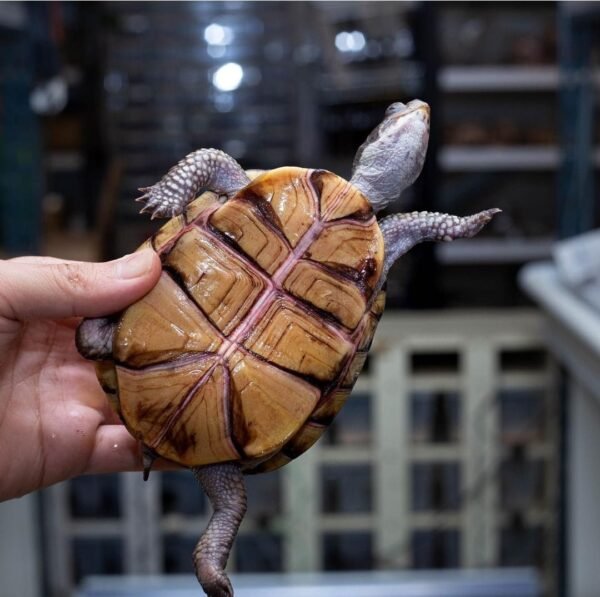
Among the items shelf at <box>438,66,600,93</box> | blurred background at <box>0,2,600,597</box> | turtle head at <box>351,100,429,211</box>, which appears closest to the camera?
turtle head at <box>351,100,429,211</box>

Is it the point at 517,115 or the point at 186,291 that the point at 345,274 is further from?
the point at 517,115

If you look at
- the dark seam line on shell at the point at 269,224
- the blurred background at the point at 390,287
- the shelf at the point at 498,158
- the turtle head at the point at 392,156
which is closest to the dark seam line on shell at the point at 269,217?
the dark seam line on shell at the point at 269,224

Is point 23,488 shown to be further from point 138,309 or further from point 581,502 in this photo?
point 581,502

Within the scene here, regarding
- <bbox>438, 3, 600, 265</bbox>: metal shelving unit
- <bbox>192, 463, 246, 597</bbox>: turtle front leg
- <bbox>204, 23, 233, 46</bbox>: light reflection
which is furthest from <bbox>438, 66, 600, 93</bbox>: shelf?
<bbox>192, 463, 246, 597</bbox>: turtle front leg

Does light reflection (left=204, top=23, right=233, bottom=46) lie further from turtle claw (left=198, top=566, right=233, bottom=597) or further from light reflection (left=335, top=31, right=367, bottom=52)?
turtle claw (left=198, top=566, right=233, bottom=597)

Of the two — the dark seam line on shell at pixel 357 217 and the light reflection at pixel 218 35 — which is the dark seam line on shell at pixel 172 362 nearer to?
the dark seam line on shell at pixel 357 217

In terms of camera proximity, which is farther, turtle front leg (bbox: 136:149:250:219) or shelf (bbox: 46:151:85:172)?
shelf (bbox: 46:151:85:172)
